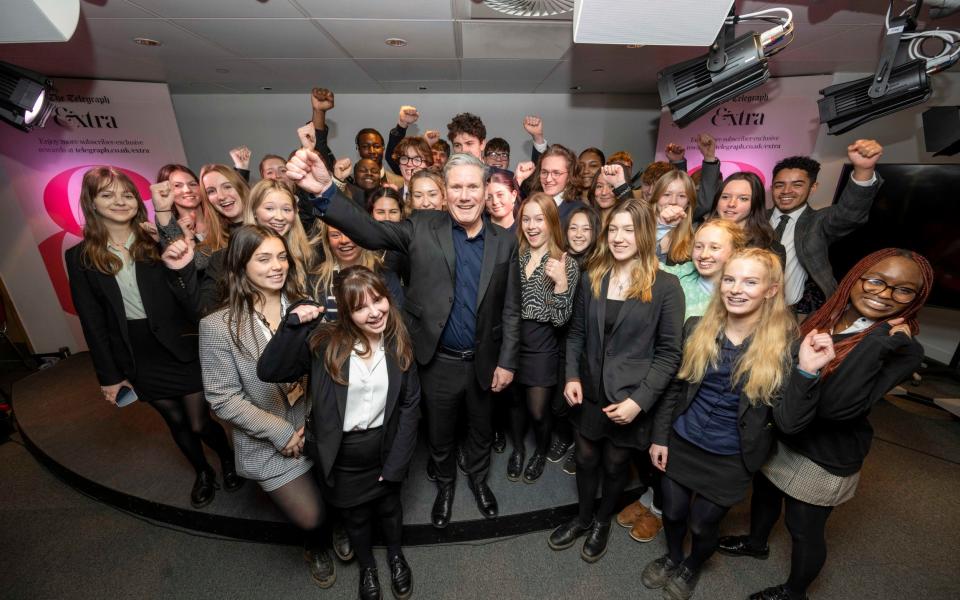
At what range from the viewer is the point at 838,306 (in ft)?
4.81

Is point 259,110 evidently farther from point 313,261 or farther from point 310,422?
point 310,422

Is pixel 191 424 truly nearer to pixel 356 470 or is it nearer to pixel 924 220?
pixel 356 470

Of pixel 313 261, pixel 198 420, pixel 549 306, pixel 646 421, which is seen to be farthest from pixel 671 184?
pixel 198 420

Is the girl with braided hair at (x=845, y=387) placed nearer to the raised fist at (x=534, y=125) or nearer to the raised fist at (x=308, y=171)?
the raised fist at (x=308, y=171)

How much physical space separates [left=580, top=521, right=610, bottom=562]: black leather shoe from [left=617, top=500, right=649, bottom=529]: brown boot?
0.85 feet

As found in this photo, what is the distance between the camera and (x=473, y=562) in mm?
2092

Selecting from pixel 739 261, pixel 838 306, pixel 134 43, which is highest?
pixel 134 43

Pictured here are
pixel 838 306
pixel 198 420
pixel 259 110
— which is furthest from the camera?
pixel 259 110

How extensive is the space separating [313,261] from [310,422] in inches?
40.8

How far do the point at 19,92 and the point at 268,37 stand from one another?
161 cm

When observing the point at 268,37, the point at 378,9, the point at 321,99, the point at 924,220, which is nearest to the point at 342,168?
the point at 321,99

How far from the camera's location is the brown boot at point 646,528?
7.15 feet

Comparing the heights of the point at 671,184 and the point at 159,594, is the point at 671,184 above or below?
above

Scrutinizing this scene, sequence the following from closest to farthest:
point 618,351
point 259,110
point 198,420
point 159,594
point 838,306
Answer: point 838,306, point 618,351, point 159,594, point 198,420, point 259,110
